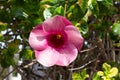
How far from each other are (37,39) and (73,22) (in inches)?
7.0

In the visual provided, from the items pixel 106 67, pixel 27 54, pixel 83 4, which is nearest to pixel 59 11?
pixel 83 4

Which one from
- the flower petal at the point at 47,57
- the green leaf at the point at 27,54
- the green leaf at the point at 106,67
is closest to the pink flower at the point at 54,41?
the flower petal at the point at 47,57

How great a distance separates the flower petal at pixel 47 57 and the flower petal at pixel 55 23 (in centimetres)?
6

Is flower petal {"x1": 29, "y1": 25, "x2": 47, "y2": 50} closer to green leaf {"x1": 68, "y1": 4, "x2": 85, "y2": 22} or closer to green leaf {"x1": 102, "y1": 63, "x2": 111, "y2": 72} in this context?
green leaf {"x1": 68, "y1": 4, "x2": 85, "y2": 22}

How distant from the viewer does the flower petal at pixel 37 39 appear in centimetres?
93

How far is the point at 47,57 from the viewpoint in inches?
37.2

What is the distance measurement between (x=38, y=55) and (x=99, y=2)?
0.98ft

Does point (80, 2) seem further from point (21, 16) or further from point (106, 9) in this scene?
point (21, 16)

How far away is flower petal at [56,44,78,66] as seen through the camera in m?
0.94

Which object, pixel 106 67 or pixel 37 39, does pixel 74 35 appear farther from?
pixel 106 67

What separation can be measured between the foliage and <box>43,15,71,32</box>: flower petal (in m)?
0.09

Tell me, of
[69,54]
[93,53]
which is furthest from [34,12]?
[93,53]

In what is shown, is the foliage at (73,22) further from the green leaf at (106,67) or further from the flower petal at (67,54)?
the flower petal at (67,54)

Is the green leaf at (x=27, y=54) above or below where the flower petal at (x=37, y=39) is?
below
